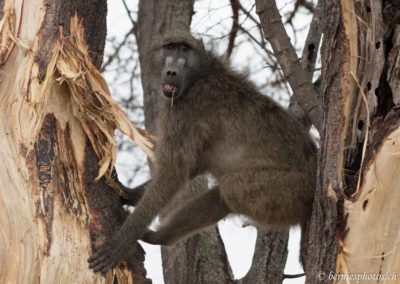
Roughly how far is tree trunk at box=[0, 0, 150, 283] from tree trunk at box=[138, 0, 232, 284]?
1.03 metres

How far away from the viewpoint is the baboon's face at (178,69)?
5.53 m

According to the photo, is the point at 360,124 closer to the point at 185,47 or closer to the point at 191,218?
the point at 191,218

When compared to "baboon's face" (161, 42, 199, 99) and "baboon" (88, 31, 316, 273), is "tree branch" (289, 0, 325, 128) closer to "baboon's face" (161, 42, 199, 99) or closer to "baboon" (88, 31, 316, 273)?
"baboon" (88, 31, 316, 273)

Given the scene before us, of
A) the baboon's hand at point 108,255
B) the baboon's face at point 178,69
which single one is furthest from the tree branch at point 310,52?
the baboon's hand at point 108,255

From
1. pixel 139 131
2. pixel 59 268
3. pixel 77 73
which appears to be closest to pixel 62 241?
pixel 59 268

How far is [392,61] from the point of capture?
401cm

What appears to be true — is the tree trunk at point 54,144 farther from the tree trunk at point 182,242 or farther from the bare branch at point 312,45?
the bare branch at point 312,45

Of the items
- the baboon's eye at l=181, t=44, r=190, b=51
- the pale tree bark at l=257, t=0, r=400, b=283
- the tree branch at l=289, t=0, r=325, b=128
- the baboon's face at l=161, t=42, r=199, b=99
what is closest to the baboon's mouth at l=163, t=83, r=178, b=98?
the baboon's face at l=161, t=42, r=199, b=99

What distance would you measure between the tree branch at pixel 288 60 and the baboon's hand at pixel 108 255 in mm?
1562

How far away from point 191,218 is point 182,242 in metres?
0.70

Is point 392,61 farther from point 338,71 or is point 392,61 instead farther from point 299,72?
point 299,72

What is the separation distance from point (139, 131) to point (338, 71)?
214 cm

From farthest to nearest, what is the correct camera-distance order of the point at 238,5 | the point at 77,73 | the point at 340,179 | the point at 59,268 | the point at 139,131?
1. the point at 238,5
2. the point at 139,131
3. the point at 77,73
4. the point at 59,268
5. the point at 340,179

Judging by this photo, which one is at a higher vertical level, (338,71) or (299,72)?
(299,72)
